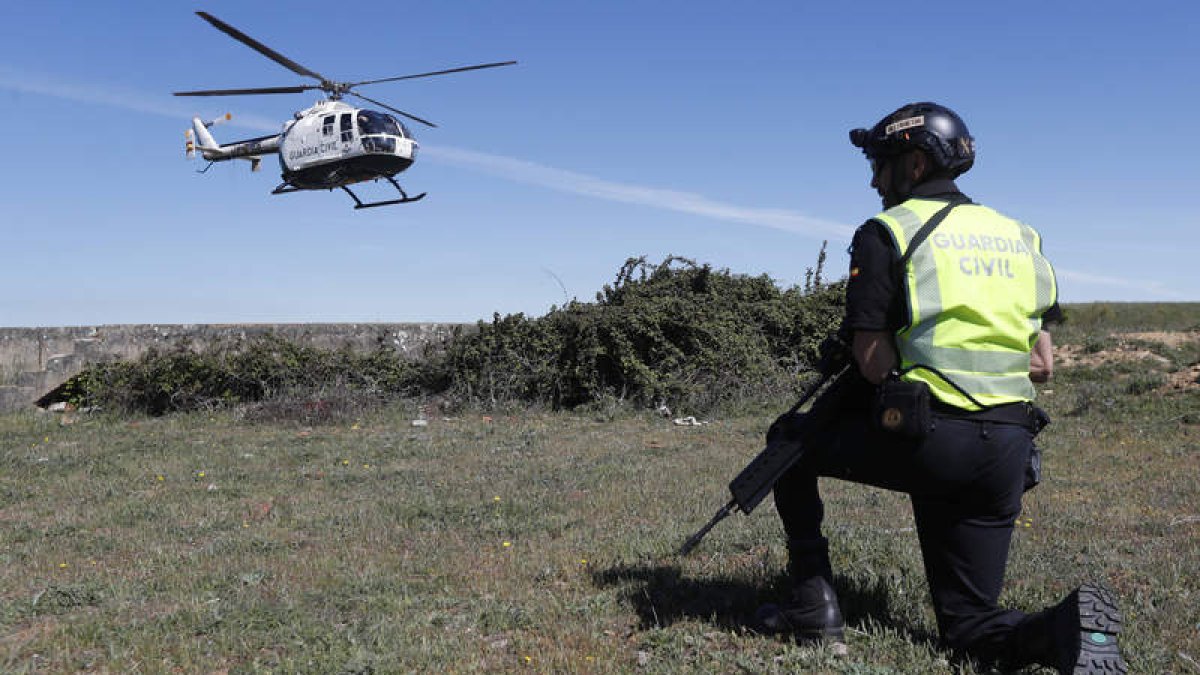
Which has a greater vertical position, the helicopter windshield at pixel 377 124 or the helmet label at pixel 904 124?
the helicopter windshield at pixel 377 124

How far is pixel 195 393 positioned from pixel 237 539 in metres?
9.68

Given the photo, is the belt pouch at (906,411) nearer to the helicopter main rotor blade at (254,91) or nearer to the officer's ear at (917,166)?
the officer's ear at (917,166)

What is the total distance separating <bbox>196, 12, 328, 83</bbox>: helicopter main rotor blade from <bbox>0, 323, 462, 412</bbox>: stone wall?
5.30 m

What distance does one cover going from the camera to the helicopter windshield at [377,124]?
1798cm

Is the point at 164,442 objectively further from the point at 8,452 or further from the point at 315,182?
the point at 315,182

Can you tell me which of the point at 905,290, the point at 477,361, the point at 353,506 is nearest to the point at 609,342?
the point at 477,361

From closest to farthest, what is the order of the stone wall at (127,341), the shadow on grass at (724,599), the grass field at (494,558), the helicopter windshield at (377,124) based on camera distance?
1. the grass field at (494,558)
2. the shadow on grass at (724,599)
3. the stone wall at (127,341)
4. the helicopter windshield at (377,124)

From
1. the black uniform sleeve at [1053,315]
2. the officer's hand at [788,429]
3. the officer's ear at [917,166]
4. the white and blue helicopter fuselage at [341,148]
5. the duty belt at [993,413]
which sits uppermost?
the white and blue helicopter fuselage at [341,148]

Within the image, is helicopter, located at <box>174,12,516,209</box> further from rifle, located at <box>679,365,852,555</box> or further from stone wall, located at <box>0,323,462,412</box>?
rifle, located at <box>679,365,852,555</box>

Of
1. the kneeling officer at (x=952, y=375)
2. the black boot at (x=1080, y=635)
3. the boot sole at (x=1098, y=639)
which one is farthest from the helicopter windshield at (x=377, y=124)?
the boot sole at (x=1098, y=639)

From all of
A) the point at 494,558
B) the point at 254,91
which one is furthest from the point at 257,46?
the point at 494,558

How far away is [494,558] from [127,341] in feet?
42.8

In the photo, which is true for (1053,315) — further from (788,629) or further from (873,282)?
(788,629)

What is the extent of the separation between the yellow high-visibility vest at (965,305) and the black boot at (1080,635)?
73 cm
